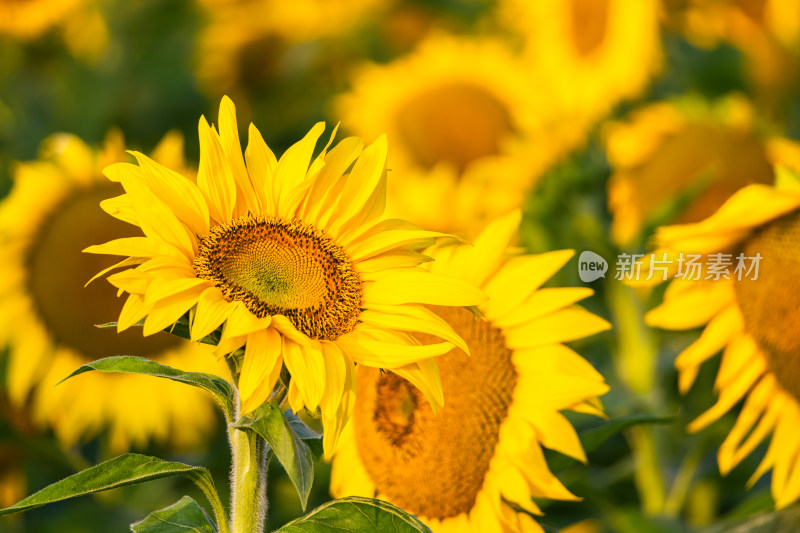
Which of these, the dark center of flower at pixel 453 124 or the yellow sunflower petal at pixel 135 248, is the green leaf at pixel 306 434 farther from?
the dark center of flower at pixel 453 124

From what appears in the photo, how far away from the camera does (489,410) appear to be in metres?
0.58

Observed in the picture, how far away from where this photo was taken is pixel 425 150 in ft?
5.09

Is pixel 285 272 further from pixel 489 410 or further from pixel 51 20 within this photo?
pixel 51 20

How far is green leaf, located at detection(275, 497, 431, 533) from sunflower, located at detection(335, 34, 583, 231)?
2.14 feet

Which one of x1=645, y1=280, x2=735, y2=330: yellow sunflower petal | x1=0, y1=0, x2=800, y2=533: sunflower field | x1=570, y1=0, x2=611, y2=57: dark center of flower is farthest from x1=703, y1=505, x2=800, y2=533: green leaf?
x1=570, y1=0, x2=611, y2=57: dark center of flower

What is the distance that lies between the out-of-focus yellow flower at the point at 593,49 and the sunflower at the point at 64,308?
0.94m

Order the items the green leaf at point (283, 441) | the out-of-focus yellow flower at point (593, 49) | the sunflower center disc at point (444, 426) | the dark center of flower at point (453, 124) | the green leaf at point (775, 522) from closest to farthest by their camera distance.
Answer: the green leaf at point (283, 441)
the sunflower center disc at point (444, 426)
the green leaf at point (775, 522)
the dark center of flower at point (453, 124)
the out-of-focus yellow flower at point (593, 49)

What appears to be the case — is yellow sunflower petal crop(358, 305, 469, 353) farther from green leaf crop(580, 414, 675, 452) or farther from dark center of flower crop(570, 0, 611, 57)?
dark center of flower crop(570, 0, 611, 57)

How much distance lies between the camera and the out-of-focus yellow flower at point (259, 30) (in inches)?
71.9

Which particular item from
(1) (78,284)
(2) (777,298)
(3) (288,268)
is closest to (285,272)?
(3) (288,268)

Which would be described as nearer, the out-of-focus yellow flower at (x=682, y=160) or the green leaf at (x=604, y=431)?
the green leaf at (x=604, y=431)

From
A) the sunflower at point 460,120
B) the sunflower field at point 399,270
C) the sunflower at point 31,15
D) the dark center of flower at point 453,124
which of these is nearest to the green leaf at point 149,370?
the sunflower field at point 399,270

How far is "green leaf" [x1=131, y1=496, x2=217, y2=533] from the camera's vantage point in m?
0.48

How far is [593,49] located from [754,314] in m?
1.26
